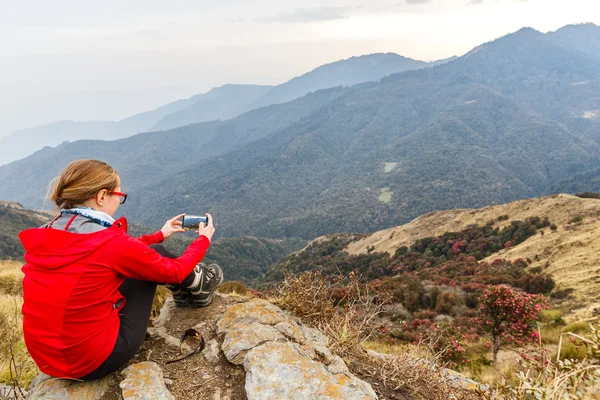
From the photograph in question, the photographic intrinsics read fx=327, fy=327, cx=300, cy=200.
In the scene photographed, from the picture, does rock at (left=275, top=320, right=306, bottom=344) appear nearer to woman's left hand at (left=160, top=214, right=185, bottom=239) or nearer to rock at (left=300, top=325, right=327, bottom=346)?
rock at (left=300, top=325, right=327, bottom=346)

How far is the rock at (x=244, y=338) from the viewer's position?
3000 mm

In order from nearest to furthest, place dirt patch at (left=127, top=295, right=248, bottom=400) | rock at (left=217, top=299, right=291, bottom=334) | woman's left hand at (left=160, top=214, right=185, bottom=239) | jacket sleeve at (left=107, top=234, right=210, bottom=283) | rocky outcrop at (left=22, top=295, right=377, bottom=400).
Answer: jacket sleeve at (left=107, top=234, right=210, bottom=283) < rocky outcrop at (left=22, top=295, right=377, bottom=400) < dirt patch at (left=127, top=295, right=248, bottom=400) < woman's left hand at (left=160, top=214, right=185, bottom=239) < rock at (left=217, top=299, right=291, bottom=334)

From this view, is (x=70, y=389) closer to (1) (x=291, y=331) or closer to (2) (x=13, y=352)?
(2) (x=13, y=352)

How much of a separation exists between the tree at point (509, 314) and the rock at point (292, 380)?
19.9 feet

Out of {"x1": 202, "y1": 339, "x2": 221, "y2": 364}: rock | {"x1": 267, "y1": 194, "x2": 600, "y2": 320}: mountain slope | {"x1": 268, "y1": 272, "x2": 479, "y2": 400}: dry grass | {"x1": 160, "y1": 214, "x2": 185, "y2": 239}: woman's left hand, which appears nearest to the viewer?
{"x1": 268, "y1": 272, "x2": 479, "y2": 400}: dry grass

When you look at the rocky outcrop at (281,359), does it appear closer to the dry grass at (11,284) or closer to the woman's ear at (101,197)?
the woman's ear at (101,197)

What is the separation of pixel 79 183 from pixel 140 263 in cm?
74

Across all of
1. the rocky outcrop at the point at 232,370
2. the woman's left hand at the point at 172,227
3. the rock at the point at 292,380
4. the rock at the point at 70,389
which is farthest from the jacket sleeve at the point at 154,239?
the rock at the point at 292,380

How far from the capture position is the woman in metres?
2.07

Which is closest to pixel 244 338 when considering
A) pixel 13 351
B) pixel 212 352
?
pixel 212 352

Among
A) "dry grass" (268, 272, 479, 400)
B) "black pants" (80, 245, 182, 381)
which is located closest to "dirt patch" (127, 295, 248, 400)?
"black pants" (80, 245, 182, 381)

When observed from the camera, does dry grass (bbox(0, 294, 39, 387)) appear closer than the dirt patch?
No

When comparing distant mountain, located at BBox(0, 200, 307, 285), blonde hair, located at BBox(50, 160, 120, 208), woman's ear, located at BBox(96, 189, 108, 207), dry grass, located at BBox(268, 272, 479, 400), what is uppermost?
blonde hair, located at BBox(50, 160, 120, 208)

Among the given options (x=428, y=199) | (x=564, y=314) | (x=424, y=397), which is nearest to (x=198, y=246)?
(x=424, y=397)
